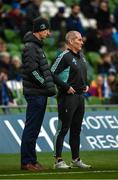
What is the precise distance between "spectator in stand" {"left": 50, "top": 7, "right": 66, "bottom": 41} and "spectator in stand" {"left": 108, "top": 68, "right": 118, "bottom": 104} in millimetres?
2085

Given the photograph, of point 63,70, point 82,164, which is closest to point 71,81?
point 63,70

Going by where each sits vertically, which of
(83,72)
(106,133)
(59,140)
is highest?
(83,72)

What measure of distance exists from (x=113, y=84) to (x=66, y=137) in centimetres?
512

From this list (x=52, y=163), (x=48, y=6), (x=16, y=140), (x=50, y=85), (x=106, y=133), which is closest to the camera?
(x=50, y=85)

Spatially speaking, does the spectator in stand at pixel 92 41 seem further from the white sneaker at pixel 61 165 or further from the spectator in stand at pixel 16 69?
the white sneaker at pixel 61 165

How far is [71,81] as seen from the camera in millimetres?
15273

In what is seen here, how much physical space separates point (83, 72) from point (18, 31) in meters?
11.0

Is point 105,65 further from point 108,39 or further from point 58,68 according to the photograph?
point 58,68

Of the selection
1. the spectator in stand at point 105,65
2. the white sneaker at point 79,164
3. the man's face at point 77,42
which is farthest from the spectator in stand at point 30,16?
the white sneaker at point 79,164

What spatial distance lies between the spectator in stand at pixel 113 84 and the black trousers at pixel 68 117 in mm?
7752

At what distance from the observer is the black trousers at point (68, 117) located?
15219 millimetres

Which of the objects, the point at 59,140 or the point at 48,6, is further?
the point at 48,6

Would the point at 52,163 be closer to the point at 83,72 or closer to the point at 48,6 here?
the point at 83,72

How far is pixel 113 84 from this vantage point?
23.9m
